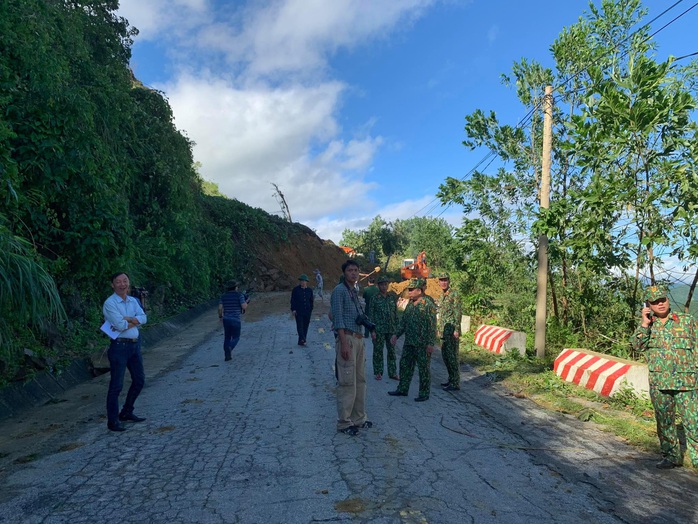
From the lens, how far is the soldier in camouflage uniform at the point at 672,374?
4.60 metres

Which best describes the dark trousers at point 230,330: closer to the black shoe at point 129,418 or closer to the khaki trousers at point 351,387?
the black shoe at point 129,418

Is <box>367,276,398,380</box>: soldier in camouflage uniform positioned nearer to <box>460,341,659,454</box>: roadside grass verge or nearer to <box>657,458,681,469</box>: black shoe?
<box>460,341,659,454</box>: roadside grass verge

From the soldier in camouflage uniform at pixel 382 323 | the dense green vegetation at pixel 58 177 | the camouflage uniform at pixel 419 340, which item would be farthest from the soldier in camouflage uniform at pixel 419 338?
the dense green vegetation at pixel 58 177

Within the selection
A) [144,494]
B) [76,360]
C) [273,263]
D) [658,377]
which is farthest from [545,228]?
[273,263]

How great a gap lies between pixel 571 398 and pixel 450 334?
2.10 m

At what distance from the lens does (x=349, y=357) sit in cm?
536

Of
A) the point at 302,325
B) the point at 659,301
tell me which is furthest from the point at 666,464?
the point at 302,325

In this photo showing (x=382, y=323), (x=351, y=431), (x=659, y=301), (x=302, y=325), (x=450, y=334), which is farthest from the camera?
(x=302, y=325)

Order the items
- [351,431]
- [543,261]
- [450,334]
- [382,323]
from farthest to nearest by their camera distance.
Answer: [543,261]
[382,323]
[450,334]
[351,431]

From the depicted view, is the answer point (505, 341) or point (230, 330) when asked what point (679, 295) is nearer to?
point (505, 341)

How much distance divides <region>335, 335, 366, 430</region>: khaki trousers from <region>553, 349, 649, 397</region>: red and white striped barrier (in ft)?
14.4

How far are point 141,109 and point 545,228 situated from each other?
48.9 ft

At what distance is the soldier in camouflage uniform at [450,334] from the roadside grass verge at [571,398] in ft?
3.48

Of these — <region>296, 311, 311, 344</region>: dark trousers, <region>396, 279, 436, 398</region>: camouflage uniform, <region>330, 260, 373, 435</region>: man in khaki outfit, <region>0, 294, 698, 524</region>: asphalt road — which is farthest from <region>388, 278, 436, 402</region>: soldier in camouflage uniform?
<region>296, 311, 311, 344</region>: dark trousers
